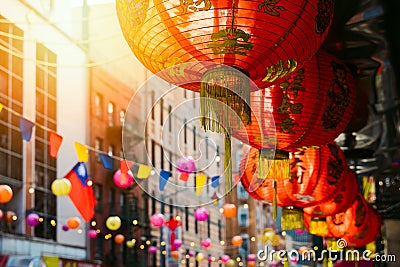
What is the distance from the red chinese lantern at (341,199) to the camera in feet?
14.1

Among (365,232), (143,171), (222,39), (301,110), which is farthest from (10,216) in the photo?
(222,39)

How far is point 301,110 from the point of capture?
3035mm

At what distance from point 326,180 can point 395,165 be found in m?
2.93

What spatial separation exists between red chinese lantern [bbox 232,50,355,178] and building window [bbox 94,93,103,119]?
15494 millimetres

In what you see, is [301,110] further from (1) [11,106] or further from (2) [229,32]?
(1) [11,106]

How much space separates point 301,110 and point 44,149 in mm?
12658

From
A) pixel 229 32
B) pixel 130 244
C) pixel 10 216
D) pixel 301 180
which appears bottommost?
pixel 130 244

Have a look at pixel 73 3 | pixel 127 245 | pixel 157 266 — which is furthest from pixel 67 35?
pixel 157 266

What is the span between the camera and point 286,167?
3.29m

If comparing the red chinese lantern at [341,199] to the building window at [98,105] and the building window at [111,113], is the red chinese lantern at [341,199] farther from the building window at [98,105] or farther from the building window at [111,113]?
the building window at [111,113]

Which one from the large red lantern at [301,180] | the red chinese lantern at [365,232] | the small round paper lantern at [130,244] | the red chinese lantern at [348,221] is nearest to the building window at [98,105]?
the small round paper lantern at [130,244]

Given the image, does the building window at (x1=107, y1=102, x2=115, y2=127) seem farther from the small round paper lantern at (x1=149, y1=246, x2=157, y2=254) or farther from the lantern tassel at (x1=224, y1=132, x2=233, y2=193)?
the lantern tassel at (x1=224, y1=132, x2=233, y2=193)

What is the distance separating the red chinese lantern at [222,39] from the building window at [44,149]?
512 inches

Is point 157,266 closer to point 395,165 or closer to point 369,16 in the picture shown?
point 395,165
